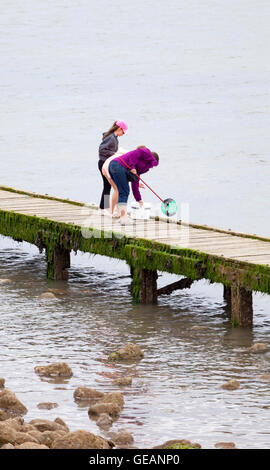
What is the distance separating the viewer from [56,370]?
53.1 feet

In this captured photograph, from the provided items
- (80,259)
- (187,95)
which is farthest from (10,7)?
(80,259)

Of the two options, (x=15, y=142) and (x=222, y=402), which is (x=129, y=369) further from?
(x=15, y=142)

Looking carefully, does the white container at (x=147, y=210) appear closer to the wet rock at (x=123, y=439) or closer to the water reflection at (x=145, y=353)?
the water reflection at (x=145, y=353)

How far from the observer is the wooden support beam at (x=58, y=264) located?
71.9 ft

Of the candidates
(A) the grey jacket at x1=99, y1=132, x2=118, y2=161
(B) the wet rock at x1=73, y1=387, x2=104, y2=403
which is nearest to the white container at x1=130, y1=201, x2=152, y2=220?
(A) the grey jacket at x1=99, y1=132, x2=118, y2=161

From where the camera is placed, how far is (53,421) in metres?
14.0

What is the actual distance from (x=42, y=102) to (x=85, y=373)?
38738 millimetres

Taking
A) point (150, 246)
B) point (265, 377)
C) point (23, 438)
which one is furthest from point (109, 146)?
point (23, 438)

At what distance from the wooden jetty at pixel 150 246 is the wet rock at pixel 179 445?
4.81 meters

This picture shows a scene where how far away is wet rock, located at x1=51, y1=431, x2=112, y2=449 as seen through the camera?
12672 mm

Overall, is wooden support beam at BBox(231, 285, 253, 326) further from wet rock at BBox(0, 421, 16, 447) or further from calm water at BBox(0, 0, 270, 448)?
wet rock at BBox(0, 421, 16, 447)

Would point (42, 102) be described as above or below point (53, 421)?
above

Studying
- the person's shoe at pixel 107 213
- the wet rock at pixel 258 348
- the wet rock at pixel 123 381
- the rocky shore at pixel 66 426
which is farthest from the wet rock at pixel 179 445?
the person's shoe at pixel 107 213

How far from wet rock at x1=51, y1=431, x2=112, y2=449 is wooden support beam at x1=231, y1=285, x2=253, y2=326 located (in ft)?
19.6
